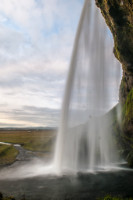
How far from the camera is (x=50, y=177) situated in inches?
981

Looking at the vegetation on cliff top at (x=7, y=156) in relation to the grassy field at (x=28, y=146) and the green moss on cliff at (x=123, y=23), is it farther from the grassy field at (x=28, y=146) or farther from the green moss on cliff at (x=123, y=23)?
the green moss on cliff at (x=123, y=23)

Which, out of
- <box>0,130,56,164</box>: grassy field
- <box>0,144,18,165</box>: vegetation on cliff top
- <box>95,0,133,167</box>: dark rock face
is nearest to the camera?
<box>95,0,133,167</box>: dark rock face

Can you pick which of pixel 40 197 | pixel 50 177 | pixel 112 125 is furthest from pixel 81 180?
pixel 112 125

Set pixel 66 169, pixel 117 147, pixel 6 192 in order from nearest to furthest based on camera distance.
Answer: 1. pixel 6 192
2. pixel 66 169
3. pixel 117 147

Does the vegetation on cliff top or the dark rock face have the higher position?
the dark rock face

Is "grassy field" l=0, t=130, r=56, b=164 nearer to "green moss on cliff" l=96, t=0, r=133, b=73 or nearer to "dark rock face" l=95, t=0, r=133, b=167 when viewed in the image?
"dark rock face" l=95, t=0, r=133, b=167

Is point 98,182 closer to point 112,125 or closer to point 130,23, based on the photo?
point 130,23

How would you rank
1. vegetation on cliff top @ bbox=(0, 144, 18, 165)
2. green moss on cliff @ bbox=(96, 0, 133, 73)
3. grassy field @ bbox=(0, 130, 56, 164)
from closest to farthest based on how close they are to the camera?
green moss on cliff @ bbox=(96, 0, 133, 73) → vegetation on cliff top @ bbox=(0, 144, 18, 165) → grassy field @ bbox=(0, 130, 56, 164)

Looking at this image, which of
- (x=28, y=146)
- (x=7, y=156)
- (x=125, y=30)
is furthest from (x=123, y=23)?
(x=28, y=146)

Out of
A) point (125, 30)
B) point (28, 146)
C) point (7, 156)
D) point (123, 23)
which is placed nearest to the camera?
point (123, 23)

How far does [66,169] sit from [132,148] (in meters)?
23.7

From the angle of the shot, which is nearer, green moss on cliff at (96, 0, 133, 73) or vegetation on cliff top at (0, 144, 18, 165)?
green moss on cliff at (96, 0, 133, 73)

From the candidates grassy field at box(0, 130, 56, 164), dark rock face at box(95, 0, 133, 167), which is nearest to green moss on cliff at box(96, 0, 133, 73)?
dark rock face at box(95, 0, 133, 167)

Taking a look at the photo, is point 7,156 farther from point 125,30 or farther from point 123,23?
point 123,23
